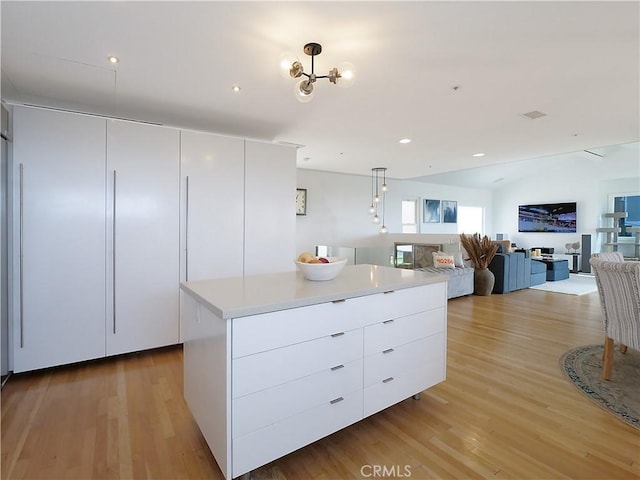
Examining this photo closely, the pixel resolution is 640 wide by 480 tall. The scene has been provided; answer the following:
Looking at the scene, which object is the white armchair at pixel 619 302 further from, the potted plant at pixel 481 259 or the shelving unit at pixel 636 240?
the shelving unit at pixel 636 240

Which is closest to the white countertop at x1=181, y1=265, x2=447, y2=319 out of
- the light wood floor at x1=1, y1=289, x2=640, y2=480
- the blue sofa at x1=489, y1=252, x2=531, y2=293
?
the light wood floor at x1=1, y1=289, x2=640, y2=480

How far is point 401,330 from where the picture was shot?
6.43 ft

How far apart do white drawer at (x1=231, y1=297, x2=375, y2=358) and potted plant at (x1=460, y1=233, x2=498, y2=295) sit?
4.65 m

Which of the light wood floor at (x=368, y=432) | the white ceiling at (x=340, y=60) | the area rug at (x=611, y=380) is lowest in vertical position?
the light wood floor at (x=368, y=432)

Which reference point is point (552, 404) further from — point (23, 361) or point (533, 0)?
point (23, 361)

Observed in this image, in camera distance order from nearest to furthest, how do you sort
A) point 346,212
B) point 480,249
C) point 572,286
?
point 480,249, point 572,286, point 346,212

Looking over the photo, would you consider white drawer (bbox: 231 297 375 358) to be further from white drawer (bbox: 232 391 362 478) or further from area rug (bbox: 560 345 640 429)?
area rug (bbox: 560 345 640 429)

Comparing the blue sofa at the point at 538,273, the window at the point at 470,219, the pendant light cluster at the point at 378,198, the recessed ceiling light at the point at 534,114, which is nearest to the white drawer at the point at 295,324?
the recessed ceiling light at the point at 534,114

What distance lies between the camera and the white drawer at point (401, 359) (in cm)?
183

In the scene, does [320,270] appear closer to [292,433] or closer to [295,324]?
[295,324]

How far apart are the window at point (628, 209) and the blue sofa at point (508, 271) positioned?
4.61m

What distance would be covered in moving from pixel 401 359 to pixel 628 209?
9.99 meters

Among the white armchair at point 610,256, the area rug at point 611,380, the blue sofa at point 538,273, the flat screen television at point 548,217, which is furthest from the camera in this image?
the flat screen television at point 548,217

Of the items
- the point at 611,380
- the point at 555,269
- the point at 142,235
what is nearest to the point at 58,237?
the point at 142,235
